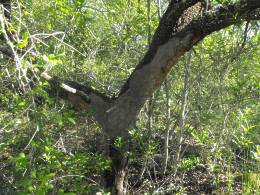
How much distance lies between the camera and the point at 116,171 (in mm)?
4410

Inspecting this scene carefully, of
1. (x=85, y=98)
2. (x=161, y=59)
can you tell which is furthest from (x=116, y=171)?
(x=161, y=59)

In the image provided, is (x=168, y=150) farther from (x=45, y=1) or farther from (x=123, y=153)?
(x=45, y=1)

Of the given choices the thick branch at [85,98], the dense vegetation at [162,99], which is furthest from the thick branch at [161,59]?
the dense vegetation at [162,99]

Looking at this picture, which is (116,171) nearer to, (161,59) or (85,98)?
(85,98)

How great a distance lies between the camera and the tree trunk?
4.39 meters

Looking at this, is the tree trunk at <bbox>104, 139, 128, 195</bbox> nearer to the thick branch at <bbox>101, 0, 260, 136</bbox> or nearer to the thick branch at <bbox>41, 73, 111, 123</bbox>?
the thick branch at <bbox>101, 0, 260, 136</bbox>

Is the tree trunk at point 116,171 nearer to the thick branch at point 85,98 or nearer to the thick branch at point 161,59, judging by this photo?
the thick branch at point 161,59

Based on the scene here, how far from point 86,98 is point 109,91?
2.46 feet

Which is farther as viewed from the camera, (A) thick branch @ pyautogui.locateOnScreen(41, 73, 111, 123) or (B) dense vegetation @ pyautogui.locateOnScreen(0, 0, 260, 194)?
(B) dense vegetation @ pyautogui.locateOnScreen(0, 0, 260, 194)

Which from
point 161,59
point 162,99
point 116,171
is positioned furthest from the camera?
point 162,99

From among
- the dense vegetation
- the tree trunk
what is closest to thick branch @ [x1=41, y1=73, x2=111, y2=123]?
the dense vegetation

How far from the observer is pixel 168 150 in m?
5.39

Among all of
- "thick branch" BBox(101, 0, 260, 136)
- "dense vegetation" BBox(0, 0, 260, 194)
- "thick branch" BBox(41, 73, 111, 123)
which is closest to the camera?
"thick branch" BBox(101, 0, 260, 136)

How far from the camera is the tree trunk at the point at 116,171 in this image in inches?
173
